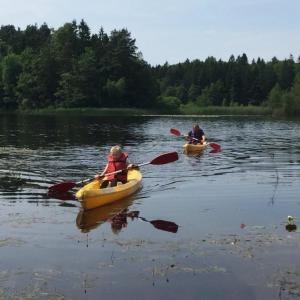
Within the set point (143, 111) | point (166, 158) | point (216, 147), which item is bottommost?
point (143, 111)

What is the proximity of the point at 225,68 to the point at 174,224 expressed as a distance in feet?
495

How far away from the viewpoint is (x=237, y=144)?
107 ft

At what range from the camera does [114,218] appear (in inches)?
485

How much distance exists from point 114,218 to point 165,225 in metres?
1.45

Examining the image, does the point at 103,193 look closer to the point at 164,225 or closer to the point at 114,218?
the point at 114,218

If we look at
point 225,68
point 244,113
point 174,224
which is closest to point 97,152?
point 174,224

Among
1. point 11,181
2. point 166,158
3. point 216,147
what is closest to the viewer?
point 166,158

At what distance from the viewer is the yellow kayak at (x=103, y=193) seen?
13.0 meters

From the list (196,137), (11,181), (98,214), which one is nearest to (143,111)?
(196,137)

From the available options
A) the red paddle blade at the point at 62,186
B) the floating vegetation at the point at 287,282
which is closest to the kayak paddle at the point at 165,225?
the floating vegetation at the point at 287,282

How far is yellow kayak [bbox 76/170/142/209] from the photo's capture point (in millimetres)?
13008

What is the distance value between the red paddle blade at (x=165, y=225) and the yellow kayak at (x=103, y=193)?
202 centimetres

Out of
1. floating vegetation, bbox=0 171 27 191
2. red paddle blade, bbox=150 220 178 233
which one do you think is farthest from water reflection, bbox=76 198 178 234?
floating vegetation, bbox=0 171 27 191

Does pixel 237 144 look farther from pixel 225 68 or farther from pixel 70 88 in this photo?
pixel 225 68
